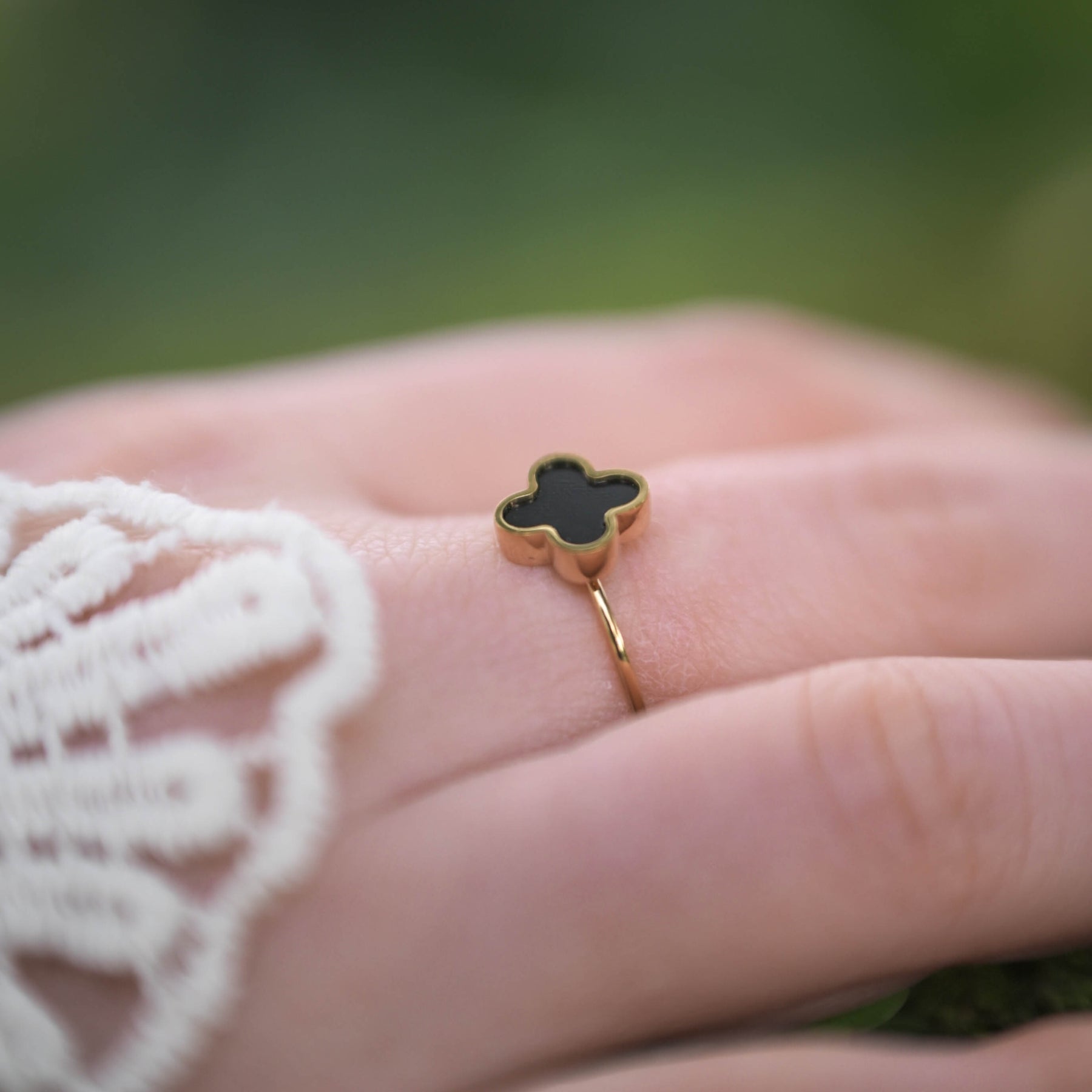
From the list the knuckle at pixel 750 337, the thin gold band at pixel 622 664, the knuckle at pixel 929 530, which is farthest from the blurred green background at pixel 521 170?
the thin gold band at pixel 622 664

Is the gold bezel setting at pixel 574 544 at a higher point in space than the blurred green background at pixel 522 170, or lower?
lower

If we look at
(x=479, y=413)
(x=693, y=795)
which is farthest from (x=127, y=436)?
(x=693, y=795)

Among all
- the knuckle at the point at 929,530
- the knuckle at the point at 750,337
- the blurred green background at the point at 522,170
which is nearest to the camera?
the knuckle at the point at 929,530

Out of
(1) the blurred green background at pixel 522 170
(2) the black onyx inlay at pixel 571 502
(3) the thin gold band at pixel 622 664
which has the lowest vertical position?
(3) the thin gold band at pixel 622 664

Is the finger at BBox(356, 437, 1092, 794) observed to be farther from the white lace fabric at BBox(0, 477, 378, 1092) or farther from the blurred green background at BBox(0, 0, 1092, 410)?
the blurred green background at BBox(0, 0, 1092, 410)

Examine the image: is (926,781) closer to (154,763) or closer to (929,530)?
(929,530)

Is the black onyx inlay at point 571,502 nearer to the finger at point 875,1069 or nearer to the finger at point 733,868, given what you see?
the finger at point 733,868

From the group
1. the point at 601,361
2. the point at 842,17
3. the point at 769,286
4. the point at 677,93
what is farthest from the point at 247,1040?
the point at 842,17

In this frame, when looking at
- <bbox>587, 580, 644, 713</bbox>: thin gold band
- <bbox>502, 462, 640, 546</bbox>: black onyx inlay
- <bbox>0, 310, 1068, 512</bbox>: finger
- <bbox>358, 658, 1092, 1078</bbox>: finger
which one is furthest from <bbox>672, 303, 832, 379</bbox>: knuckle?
<bbox>358, 658, 1092, 1078</bbox>: finger
